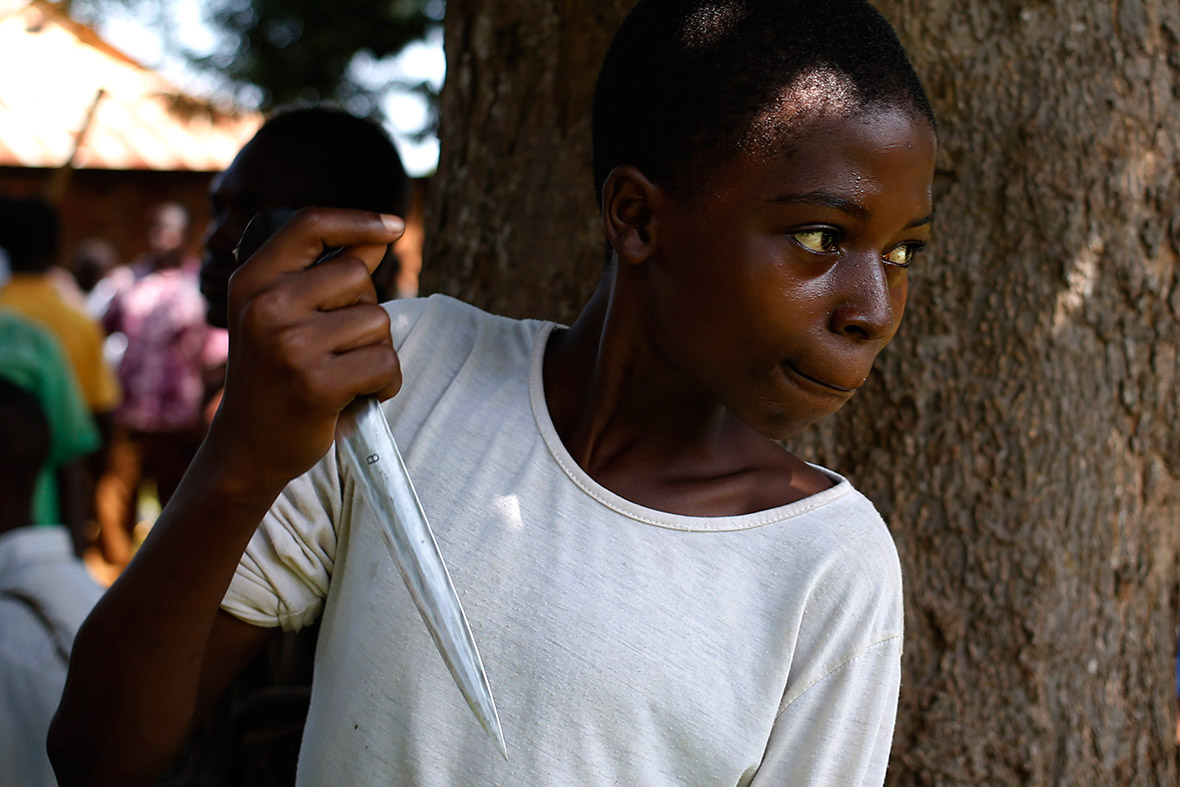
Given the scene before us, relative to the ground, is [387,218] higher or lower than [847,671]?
higher

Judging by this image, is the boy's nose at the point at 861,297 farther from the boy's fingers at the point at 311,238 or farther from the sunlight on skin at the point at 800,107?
the boy's fingers at the point at 311,238

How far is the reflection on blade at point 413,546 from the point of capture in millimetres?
1021

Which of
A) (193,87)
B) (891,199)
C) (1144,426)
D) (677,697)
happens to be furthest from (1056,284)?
(193,87)

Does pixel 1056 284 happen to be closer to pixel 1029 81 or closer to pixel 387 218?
pixel 1029 81

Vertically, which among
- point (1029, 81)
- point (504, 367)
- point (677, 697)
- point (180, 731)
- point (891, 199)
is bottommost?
point (180, 731)

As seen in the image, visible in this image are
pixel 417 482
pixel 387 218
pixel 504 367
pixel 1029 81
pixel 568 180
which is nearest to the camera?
pixel 387 218

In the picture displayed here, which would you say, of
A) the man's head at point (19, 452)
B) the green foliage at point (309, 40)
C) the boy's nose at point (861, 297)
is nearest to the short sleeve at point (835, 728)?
the boy's nose at point (861, 297)

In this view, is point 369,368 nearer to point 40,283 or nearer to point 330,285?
point 330,285

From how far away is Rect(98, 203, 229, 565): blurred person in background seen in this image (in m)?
7.15

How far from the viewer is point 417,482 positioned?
1.35m

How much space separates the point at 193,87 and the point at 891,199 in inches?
300

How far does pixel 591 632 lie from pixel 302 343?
0.49 meters

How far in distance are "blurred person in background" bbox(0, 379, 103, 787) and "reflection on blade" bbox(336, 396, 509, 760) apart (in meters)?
1.24

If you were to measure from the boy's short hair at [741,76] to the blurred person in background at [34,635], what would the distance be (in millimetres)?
1446
